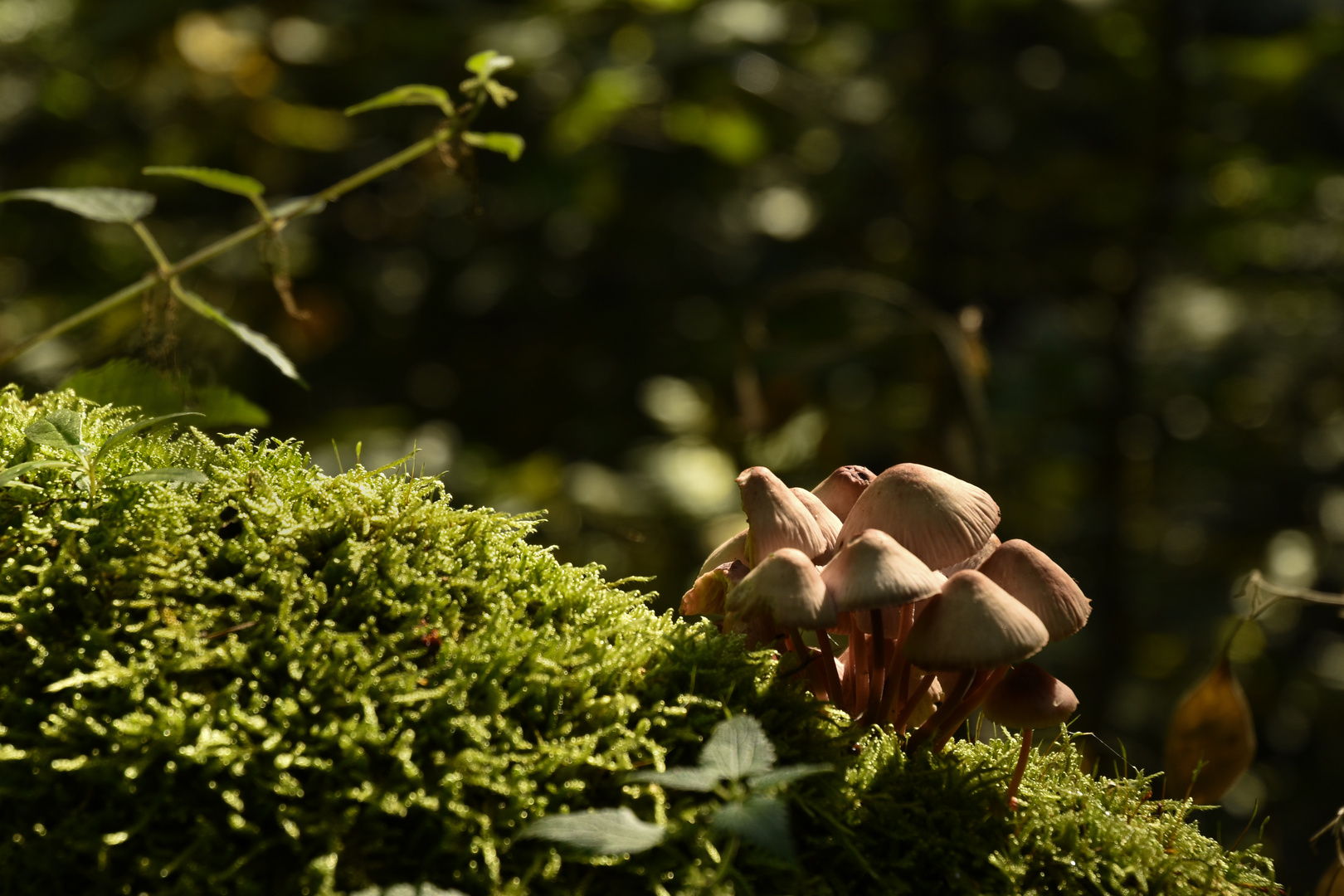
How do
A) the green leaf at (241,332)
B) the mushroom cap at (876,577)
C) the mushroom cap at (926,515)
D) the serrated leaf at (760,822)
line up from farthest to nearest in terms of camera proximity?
the green leaf at (241,332), the mushroom cap at (926,515), the mushroom cap at (876,577), the serrated leaf at (760,822)

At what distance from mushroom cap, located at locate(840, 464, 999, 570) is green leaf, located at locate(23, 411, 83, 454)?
0.72 m

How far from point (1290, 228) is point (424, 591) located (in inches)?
194

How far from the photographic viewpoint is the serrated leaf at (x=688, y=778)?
0.70 metres

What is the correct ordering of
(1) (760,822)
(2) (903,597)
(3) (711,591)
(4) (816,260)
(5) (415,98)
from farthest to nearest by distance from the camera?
(4) (816,260), (5) (415,98), (3) (711,591), (2) (903,597), (1) (760,822)

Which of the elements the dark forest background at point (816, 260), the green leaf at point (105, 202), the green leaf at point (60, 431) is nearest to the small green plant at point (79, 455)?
the green leaf at point (60, 431)

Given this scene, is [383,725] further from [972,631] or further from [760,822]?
[972,631]

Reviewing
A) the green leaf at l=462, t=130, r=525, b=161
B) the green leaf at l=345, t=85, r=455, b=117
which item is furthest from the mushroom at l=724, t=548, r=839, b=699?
the green leaf at l=345, t=85, r=455, b=117

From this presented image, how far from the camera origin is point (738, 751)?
72 centimetres

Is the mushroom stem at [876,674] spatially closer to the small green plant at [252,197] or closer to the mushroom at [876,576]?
the mushroom at [876,576]

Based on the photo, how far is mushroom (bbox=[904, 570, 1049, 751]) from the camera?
78 centimetres

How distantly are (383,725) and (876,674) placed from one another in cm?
47

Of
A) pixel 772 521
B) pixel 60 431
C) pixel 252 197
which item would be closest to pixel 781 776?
pixel 772 521

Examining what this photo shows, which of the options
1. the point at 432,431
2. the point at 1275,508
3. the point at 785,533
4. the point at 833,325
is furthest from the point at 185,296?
the point at 1275,508

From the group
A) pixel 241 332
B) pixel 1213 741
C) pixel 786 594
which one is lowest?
pixel 1213 741
